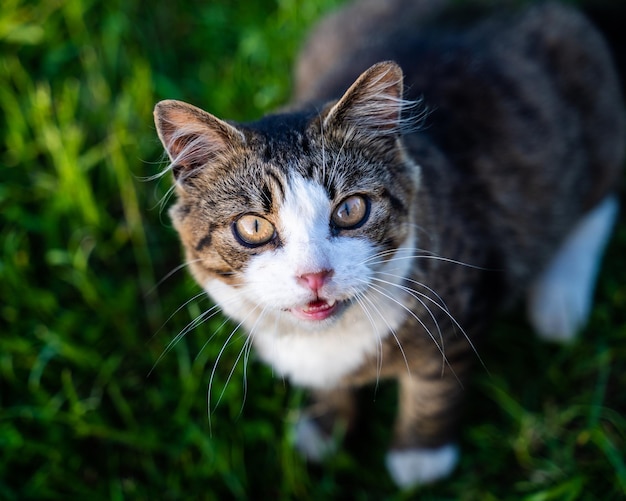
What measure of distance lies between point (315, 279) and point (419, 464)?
1.03 meters

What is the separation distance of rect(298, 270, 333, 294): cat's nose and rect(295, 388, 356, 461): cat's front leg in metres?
0.89

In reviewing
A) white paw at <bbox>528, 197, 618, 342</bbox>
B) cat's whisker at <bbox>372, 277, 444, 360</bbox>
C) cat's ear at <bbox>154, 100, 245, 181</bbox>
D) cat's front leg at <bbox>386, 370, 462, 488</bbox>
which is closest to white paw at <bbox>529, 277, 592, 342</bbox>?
white paw at <bbox>528, 197, 618, 342</bbox>

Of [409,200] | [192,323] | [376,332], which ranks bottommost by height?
[376,332]

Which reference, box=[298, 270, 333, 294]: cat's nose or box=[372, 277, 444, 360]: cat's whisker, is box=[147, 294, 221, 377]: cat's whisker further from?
box=[372, 277, 444, 360]: cat's whisker

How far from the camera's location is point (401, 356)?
1923mm

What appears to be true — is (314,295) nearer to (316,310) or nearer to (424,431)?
(316,310)

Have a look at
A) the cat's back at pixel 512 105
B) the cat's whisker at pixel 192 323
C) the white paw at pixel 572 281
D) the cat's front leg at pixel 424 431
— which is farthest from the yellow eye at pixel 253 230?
the white paw at pixel 572 281

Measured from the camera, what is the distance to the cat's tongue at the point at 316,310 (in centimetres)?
162

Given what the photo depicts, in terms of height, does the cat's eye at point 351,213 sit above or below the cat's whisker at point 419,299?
above

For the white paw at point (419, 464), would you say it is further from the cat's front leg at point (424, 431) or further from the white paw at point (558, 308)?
the white paw at point (558, 308)

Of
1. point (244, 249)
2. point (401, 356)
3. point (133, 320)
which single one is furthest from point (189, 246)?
point (133, 320)

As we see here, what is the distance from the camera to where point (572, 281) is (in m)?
2.57

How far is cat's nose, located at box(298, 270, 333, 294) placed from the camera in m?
1.51

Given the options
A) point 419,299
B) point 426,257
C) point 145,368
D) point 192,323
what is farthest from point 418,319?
point 145,368
